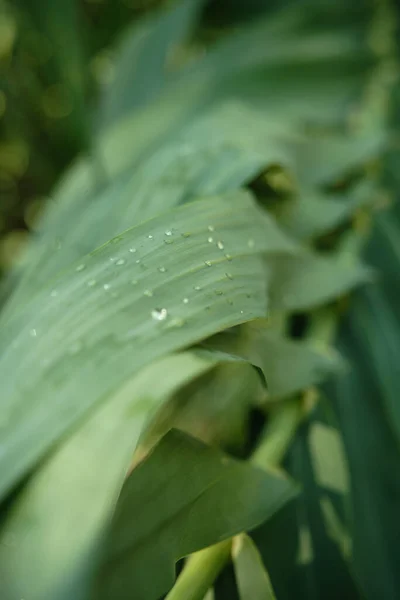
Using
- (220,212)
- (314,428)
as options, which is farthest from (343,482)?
(220,212)

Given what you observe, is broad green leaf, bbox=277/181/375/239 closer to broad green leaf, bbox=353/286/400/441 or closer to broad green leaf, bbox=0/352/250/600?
broad green leaf, bbox=353/286/400/441

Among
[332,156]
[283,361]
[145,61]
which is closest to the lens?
[283,361]

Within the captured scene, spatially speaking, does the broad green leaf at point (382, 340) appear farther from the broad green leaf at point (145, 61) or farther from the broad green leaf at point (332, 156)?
the broad green leaf at point (145, 61)

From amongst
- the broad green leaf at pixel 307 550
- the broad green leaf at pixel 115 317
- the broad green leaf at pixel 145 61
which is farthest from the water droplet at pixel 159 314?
the broad green leaf at pixel 145 61

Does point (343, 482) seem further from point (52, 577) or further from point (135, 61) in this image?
point (135, 61)

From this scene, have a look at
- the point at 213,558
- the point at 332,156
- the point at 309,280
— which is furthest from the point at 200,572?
the point at 332,156

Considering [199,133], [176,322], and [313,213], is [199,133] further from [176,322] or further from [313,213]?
[176,322]
